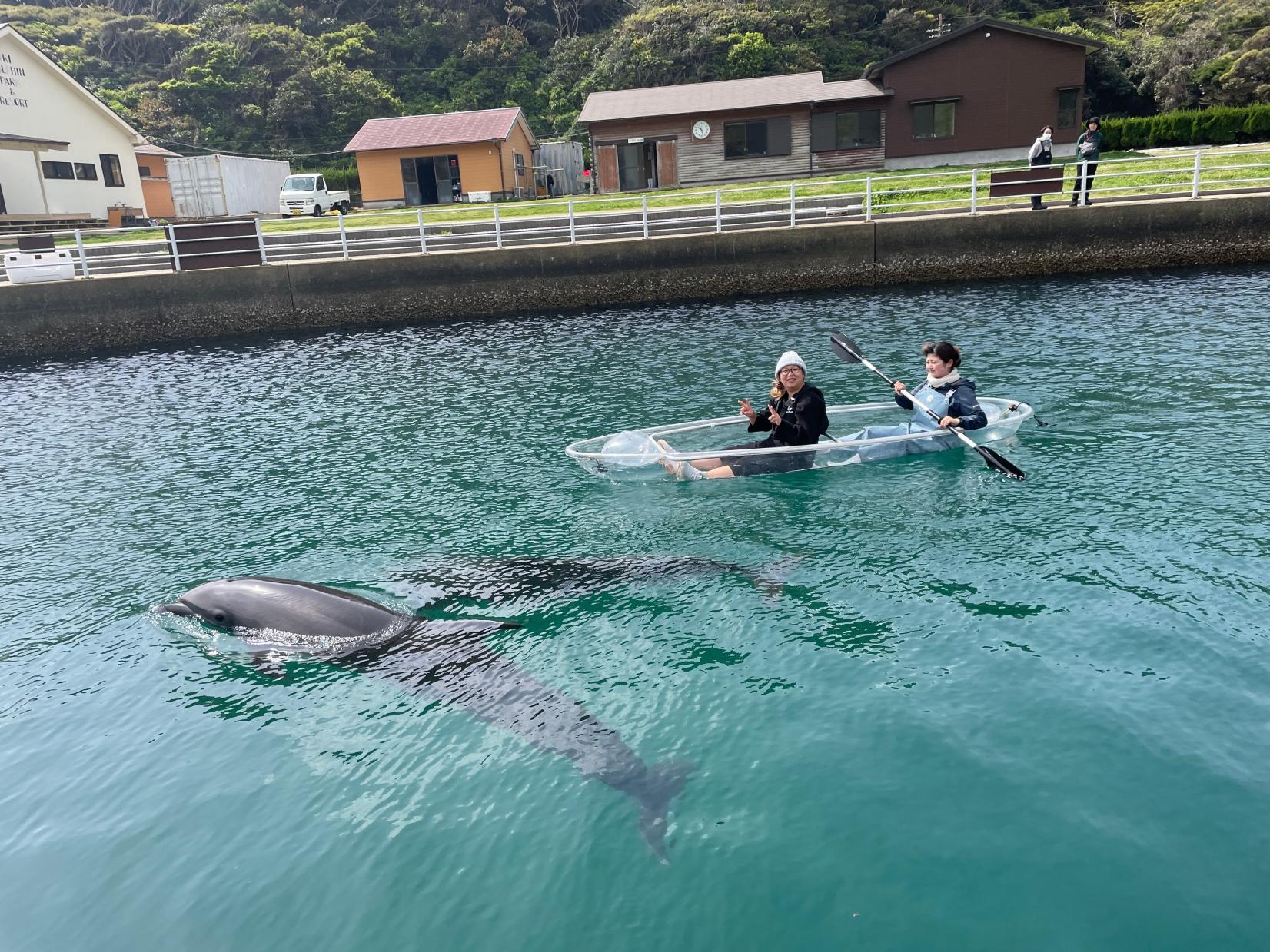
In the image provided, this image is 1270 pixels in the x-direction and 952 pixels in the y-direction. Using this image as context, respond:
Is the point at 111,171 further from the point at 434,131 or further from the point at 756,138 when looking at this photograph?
the point at 756,138

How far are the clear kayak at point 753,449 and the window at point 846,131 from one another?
3277 cm

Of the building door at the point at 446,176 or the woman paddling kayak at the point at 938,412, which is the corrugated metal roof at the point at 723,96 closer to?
the building door at the point at 446,176

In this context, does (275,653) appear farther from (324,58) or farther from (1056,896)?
(324,58)

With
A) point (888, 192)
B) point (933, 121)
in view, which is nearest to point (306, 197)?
point (888, 192)

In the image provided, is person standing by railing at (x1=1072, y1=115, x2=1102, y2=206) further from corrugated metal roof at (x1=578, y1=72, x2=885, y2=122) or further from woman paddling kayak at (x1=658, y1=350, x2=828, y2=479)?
corrugated metal roof at (x1=578, y1=72, x2=885, y2=122)

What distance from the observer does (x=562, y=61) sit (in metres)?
61.0

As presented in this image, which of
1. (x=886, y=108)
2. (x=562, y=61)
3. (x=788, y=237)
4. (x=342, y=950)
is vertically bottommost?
(x=342, y=950)

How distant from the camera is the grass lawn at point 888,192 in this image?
23.0m

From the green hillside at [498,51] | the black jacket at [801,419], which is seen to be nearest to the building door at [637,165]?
the green hillside at [498,51]

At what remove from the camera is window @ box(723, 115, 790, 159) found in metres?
40.4

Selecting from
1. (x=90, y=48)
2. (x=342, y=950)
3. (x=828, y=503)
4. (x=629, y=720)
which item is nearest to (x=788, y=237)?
(x=828, y=503)

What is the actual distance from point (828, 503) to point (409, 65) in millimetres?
66188

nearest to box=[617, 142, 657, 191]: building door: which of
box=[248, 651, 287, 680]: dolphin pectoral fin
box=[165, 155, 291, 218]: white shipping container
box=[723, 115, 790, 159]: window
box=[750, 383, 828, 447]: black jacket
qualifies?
box=[723, 115, 790, 159]: window

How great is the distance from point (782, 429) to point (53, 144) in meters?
37.1
